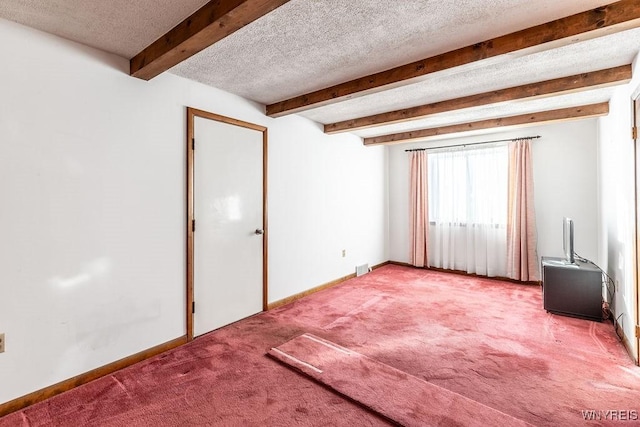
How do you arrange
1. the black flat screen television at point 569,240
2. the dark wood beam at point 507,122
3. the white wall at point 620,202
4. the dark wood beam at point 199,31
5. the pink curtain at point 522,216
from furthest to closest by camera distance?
1. the pink curtain at point 522,216
2. the dark wood beam at point 507,122
3. the black flat screen television at point 569,240
4. the white wall at point 620,202
5. the dark wood beam at point 199,31

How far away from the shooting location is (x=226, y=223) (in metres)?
3.08

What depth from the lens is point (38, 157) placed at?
76.7 inches

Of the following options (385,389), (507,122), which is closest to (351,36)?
(385,389)

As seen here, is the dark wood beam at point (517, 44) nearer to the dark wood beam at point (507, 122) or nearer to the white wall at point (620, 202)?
the white wall at point (620, 202)

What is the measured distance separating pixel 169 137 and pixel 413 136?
3.57m

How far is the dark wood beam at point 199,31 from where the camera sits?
152cm

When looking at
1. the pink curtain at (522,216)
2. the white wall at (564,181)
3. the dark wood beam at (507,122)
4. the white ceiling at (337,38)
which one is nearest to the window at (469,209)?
the pink curtain at (522,216)

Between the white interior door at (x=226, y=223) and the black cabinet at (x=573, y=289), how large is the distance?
10.6 ft

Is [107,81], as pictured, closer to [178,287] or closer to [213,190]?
[213,190]

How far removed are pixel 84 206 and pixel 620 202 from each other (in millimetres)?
4419

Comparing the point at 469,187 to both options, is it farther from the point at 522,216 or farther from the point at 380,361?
the point at 380,361

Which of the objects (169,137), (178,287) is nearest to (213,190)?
(169,137)

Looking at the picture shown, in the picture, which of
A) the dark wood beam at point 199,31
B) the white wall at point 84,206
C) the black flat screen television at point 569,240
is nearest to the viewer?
the dark wood beam at point 199,31

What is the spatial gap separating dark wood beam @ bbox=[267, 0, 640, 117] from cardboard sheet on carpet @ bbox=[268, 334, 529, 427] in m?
2.26
